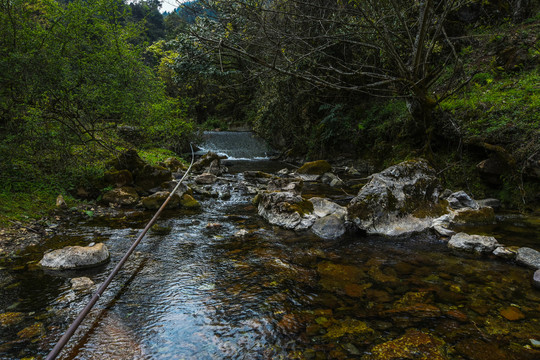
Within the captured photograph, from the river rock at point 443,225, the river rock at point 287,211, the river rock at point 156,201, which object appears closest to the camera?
the river rock at point 443,225

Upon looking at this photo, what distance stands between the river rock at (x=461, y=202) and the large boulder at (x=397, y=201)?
531 millimetres

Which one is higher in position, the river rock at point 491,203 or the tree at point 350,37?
the tree at point 350,37

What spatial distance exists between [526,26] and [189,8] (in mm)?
10834

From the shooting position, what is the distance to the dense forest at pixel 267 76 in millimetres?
4605

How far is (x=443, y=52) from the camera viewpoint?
9.36 m

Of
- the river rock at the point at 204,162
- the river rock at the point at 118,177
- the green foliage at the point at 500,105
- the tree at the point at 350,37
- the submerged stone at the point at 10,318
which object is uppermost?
the tree at the point at 350,37

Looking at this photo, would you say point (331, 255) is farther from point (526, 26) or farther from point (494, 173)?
point (526, 26)

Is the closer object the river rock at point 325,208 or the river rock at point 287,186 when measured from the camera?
the river rock at point 325,208

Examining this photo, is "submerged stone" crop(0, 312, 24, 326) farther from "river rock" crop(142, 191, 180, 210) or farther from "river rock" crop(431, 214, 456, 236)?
"river rock" crop(431, 214, 456, 236)

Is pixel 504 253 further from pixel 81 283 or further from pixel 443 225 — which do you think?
pixel 81 283

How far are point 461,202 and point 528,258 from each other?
2187 mm

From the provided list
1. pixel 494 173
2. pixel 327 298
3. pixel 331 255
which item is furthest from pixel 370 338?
pixel 494 173

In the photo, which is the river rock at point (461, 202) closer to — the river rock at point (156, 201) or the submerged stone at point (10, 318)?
the river rock at point (156, 201)

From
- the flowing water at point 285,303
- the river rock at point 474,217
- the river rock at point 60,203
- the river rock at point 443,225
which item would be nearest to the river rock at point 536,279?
the flowing water at point 285,303
